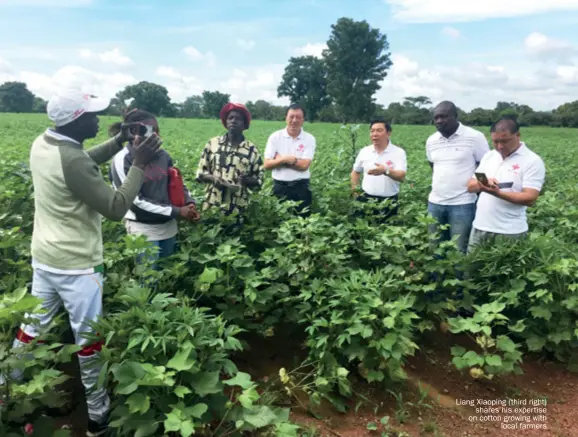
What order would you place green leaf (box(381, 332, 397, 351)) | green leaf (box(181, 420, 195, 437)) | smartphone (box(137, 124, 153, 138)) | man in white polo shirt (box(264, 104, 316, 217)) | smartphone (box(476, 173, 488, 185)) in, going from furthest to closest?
man in white polo shirt (box(264, 104, 316, 217))
smartphone (box(476, 173, 488, 185))
smartphone (box(137, 124, 153, 138))
green leaf (box(381, 332, 397, 351))
green leaf (box(181, 420, 195, 437))

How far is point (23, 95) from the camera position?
64.8m

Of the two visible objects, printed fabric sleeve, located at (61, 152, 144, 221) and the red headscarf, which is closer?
printed fabric sleeve, located at (61, 152, 144, 221)

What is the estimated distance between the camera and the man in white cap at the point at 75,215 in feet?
7.31

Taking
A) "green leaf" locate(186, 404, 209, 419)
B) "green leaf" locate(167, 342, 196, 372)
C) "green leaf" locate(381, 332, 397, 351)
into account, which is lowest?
"green leaf" locate(381, 332, 397, 351)

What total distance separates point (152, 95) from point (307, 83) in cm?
2320

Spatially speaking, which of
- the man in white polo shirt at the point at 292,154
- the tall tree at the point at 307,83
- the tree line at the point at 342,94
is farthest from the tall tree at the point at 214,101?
the man in white polo shirt at the point at 292,154

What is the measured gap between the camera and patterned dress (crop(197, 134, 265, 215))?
4.12 metres

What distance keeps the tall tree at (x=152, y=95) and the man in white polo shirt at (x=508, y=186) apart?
42.7 meters

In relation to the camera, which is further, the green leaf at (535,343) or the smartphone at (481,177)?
the smartphone at (481,177)

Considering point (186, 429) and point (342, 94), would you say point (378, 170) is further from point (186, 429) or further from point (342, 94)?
point (342, 94)

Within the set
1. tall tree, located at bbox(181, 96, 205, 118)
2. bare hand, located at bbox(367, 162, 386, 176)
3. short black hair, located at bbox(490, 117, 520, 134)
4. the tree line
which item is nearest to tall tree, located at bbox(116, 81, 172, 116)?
the tree line

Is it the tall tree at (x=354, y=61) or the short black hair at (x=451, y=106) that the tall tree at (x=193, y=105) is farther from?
the short black hair at (x=451, y=106)

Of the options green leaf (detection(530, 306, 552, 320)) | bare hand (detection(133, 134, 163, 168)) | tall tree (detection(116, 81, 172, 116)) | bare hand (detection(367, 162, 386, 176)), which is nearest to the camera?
bare hand (detection(133, 134, 163, 168))

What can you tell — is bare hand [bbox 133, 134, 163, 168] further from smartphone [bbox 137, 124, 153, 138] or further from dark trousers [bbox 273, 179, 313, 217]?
dark trousers [bbox 273, 179, 313, 217]
